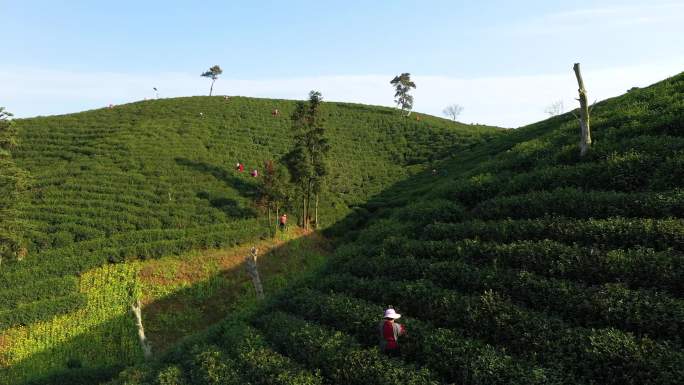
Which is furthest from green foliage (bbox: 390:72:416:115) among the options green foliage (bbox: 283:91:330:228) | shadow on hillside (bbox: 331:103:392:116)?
green foliage (bbox: 283:91:330:228)

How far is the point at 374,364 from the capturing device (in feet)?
37.6

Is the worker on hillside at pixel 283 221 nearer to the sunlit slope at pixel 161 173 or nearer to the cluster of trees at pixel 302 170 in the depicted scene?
the cluster of trees at pixel 302 170

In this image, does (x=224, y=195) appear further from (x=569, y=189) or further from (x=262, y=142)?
(x=569, y=189)

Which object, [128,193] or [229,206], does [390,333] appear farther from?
[128,193]

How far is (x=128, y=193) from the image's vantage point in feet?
126

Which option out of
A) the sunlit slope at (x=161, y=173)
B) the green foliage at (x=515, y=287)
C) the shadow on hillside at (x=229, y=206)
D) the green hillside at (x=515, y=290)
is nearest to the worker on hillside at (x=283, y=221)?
the sunlit slope at (x=161, y=173)

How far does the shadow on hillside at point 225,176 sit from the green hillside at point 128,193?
18 centimetres

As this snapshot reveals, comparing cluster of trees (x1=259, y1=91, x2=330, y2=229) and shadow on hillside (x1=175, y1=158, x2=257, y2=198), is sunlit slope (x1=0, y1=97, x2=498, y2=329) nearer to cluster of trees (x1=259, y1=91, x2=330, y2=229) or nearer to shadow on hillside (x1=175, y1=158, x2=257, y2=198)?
shadow on hillside (x1=175, y1=158, x2=257, y2=198)

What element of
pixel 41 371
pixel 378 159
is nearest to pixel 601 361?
pixel 41 371

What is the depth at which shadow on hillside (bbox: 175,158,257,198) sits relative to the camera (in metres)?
41.7

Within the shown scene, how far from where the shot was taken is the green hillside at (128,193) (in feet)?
74.5

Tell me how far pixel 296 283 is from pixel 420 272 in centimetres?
662

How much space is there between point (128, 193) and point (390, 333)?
1335 inches

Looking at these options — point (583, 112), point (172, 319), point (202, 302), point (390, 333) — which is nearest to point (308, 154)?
point (202, 302)
